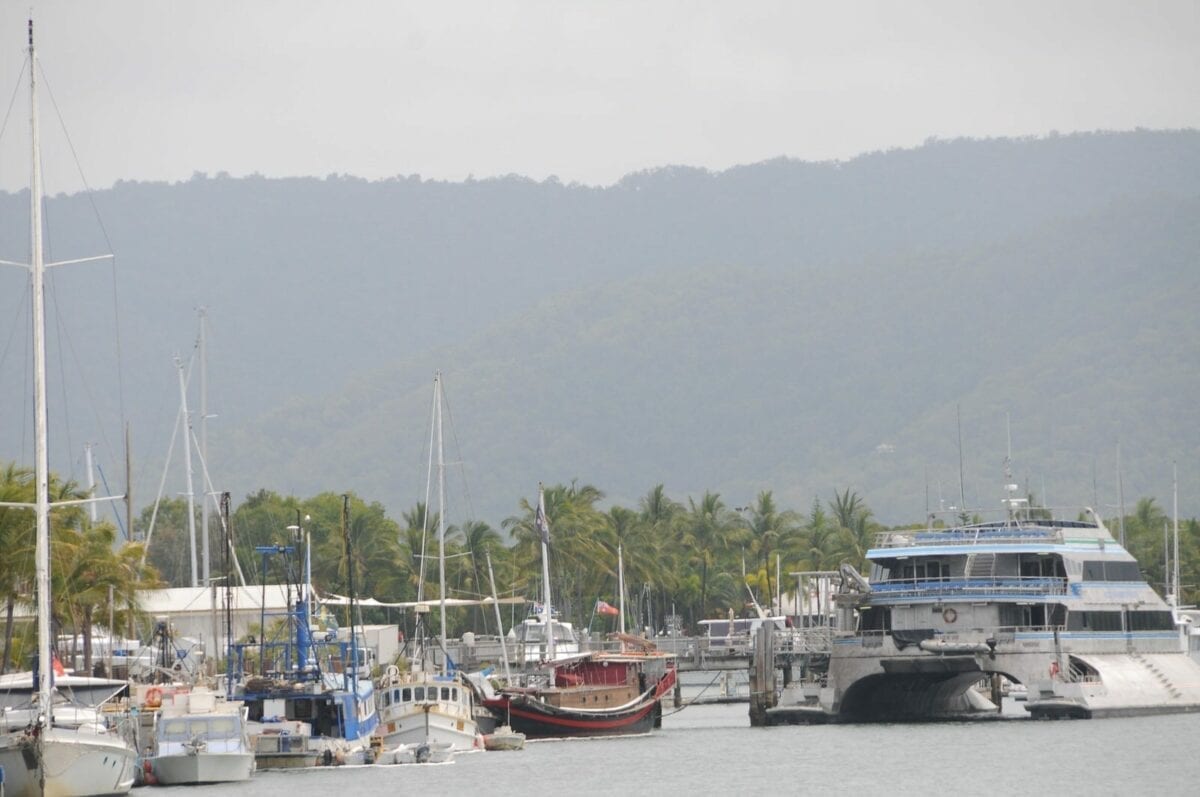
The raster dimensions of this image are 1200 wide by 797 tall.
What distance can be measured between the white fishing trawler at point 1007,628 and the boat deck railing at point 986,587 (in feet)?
0.13

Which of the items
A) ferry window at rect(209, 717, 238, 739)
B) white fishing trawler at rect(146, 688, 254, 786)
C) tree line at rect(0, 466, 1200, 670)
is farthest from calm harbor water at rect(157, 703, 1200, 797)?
tree line at rect(0, 466, 1200, 670)

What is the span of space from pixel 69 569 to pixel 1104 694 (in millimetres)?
40198

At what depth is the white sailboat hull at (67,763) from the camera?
52531 millimetres

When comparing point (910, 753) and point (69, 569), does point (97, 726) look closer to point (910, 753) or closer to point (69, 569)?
point (69, 569)

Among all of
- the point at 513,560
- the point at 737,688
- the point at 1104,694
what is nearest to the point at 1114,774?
the point at 1104,694

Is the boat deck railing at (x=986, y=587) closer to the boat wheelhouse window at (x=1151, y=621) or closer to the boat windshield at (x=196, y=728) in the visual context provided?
the boat wheelhouse window at (x=1151, y=621)

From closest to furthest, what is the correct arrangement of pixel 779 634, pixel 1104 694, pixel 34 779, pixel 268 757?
1. pixel 34 779
2. pixel 268 757
3. pixel 1104 694
4. pixel 779 634

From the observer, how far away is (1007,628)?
Answer: 269ft

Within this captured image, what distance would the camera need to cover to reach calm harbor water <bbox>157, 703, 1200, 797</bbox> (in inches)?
2446

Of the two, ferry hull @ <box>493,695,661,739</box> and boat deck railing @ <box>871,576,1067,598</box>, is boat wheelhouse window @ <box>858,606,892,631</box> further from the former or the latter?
ferry hull @ <box>493,695,661,739</box>

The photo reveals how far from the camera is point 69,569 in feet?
249

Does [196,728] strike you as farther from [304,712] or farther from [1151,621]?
[1151,621]

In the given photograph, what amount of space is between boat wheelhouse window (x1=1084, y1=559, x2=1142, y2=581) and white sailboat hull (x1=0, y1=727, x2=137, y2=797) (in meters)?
43.6

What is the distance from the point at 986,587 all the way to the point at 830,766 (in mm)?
16287
